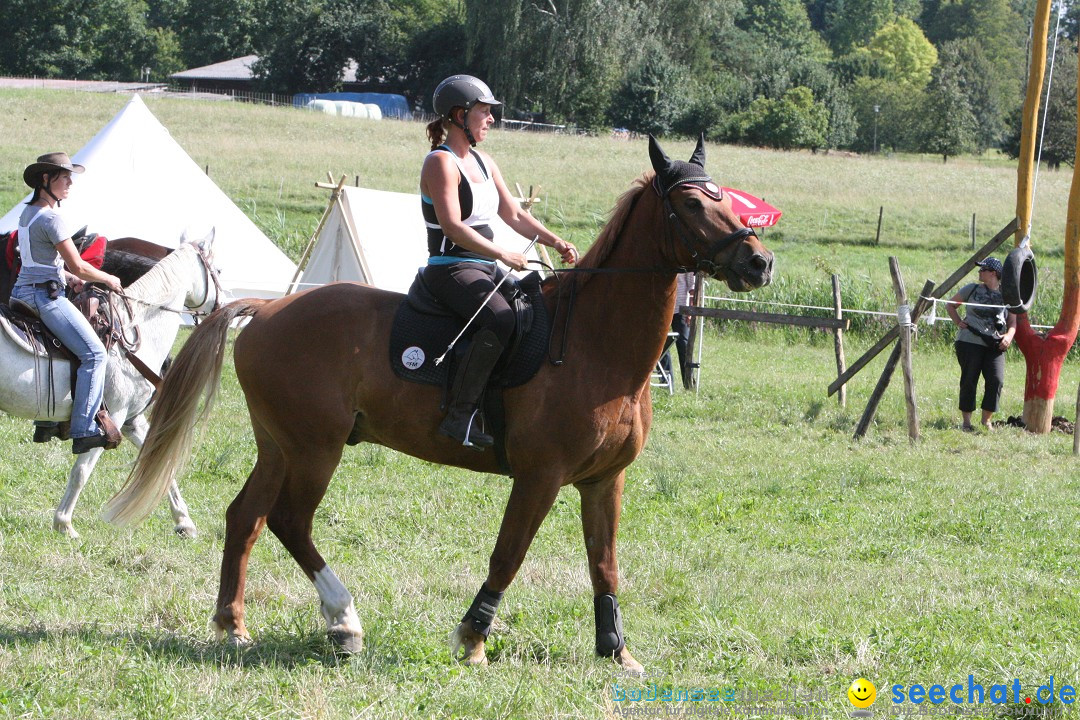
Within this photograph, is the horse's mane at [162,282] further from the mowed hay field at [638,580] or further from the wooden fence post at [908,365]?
the wooden fence post at [908,365]

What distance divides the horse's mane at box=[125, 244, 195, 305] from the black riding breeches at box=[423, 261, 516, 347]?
3.86 meters

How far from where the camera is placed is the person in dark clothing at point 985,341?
1334 cm

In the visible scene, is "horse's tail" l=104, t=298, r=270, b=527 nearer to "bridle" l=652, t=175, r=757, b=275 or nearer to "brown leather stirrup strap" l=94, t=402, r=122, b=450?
"brown leather stirrup strap" l=94, t=402, r=122, b=450

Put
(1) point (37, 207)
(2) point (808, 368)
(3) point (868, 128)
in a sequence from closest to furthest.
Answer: (1) point (37, 207), (2) point (808, 368), (3) point (868, 128)

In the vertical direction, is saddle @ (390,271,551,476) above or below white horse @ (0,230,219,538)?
above

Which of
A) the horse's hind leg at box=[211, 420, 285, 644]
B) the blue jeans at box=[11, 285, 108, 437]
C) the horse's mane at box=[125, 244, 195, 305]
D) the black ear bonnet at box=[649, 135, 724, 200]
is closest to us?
the black ear bonnet at box=[649, 135, 724, 200]

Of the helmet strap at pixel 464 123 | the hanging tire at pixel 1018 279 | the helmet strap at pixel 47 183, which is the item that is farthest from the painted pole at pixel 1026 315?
the helmet strap at pixel 47 183

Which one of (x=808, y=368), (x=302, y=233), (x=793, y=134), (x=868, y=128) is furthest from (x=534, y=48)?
(x=808, y=368)

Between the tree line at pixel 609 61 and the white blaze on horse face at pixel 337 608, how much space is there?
5649 centimetres

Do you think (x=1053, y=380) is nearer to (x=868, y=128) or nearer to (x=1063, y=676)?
(x=1063, y=676)

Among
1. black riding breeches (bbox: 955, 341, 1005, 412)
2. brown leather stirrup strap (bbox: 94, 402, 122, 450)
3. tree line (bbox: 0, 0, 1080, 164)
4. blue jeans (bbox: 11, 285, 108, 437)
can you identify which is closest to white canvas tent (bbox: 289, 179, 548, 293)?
black riding breeches (bbox: 955, 341, 1005, 412)

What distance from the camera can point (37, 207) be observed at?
6.98 metres

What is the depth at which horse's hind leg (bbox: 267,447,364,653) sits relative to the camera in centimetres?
531

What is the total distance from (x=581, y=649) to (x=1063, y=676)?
2255 mm
